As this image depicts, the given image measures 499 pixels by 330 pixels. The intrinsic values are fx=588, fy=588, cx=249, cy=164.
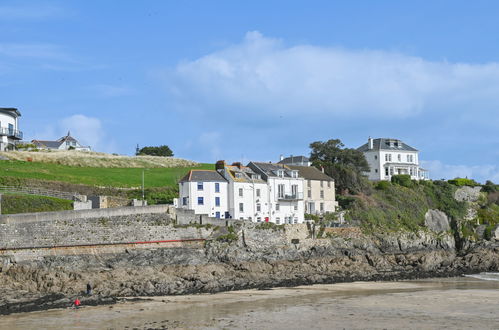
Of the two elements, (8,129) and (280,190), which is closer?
(280,190)

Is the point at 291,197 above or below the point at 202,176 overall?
below

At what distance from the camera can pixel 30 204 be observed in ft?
145

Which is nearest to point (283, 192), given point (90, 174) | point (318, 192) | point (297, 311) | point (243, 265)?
point (318, 192)

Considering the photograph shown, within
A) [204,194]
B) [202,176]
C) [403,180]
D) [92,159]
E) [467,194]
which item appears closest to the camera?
[204,194]

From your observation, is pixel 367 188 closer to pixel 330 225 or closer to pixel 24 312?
pixel 330 225

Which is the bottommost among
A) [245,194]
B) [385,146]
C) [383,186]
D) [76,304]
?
[76,304]

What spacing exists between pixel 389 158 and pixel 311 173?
24377 millimetres

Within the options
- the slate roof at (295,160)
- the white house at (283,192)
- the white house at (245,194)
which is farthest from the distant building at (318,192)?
the slate roof at (295,160)

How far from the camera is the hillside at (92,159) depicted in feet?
217

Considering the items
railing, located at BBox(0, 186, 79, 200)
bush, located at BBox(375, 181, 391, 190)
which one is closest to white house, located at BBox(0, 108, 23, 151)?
railing, located at BBox(0, 186, 79, 200)

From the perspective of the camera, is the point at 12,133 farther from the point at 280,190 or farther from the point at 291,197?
the point at 291,197

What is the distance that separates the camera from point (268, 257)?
150ft

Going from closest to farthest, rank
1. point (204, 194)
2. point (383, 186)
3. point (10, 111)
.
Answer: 1. point (204, 194)
2. point (383, 186)
3. point (10, 111)

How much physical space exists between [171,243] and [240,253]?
17.6 ft
